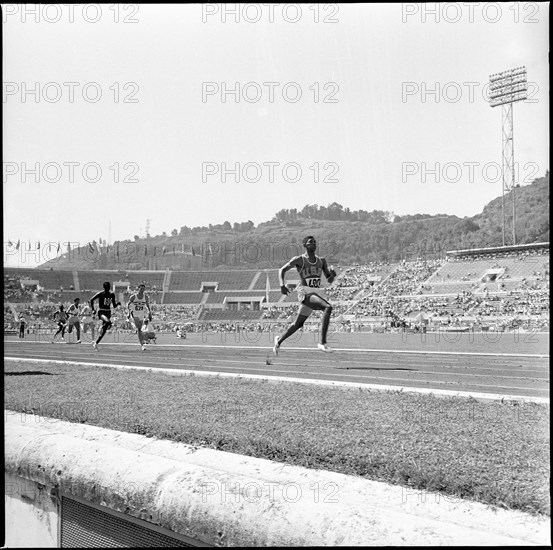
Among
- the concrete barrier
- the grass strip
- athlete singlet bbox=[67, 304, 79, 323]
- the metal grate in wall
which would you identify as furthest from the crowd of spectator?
the metal grate in wall

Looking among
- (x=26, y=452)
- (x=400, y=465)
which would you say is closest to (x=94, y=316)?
(x=26, y=452)

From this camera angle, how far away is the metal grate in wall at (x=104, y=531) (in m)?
3.43

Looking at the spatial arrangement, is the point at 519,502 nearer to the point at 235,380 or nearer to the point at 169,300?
the point at 235,380

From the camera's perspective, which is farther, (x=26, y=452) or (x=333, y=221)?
(x=333, y=221)

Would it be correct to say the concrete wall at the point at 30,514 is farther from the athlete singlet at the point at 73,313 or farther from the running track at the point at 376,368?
the athlete singlet at the point at 73,313

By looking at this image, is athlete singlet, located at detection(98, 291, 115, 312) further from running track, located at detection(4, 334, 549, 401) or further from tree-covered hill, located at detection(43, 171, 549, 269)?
tree-covered hill, located at detection(43, 171, 549, 269)

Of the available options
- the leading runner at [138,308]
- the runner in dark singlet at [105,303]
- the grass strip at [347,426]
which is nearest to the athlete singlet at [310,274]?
the grass strip at [347,426]

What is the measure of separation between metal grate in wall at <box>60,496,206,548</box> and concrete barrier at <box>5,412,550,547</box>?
68 millimetres

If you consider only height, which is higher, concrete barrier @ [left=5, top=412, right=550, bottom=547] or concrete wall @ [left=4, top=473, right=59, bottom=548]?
concrete barrier @ [left=5, top=412, right=550, bottom=547]

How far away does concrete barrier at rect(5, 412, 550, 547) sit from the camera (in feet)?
8.56

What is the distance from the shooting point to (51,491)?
416cm

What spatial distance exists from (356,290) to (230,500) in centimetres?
392

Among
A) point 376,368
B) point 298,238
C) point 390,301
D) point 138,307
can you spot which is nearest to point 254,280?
point 298,238

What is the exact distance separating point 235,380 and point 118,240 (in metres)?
2.61
